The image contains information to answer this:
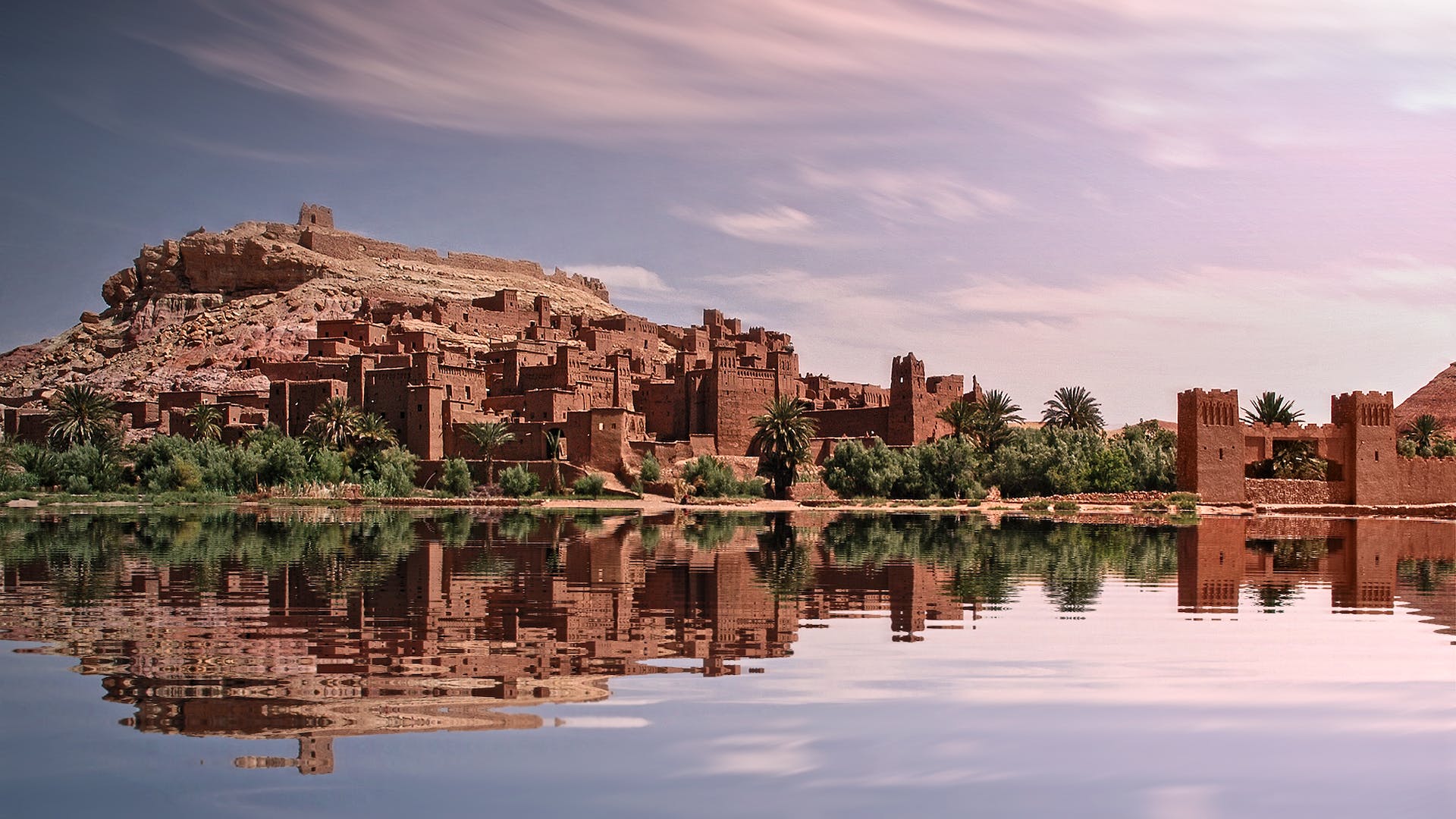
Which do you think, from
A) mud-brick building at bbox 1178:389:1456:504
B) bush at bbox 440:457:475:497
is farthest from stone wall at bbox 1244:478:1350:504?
bush at bbox 440:457:475:497

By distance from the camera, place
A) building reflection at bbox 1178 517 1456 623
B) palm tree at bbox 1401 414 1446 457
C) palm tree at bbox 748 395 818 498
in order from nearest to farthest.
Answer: building reflection at bbox 1178 517 1456 623 → palm tree at bbox 748 395 818 498 → palm tree at bbox 1401 414 1446 457

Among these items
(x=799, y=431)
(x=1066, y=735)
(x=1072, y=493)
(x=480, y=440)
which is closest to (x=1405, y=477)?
(x=1072, y=493)

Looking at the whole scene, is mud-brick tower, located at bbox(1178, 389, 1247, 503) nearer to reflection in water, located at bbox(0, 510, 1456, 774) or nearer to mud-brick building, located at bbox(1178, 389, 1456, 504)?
mud-brick building, located at bbox(1178, 389, 1456, 504)

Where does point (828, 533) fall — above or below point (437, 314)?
below

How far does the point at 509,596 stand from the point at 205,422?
45168 millimetres

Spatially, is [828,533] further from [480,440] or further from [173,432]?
[173,432]

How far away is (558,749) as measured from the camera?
7.64m

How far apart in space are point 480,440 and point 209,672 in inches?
1676

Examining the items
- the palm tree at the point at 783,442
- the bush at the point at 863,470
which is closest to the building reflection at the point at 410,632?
the bush at the point at 863,470

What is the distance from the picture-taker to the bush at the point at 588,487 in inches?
2041

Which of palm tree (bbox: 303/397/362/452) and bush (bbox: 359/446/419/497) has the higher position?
palm tree (bbox: 303/397/362/452)

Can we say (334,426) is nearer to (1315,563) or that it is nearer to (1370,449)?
(1370,449)

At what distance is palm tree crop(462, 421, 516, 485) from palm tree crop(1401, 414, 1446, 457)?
39616 mm

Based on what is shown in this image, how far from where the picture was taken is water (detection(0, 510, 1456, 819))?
22.7ft
